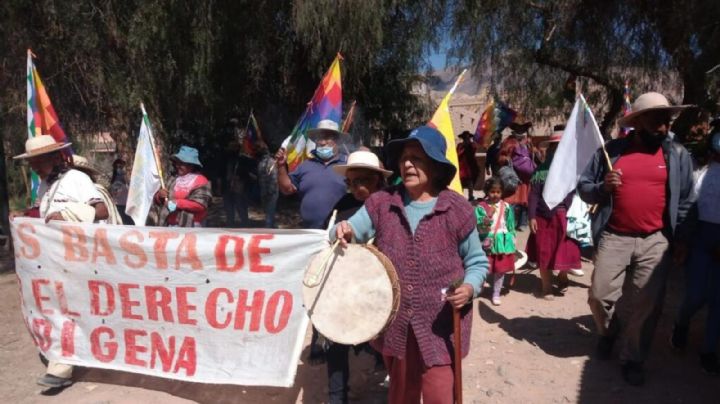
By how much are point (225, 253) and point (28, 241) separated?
5.79 feet

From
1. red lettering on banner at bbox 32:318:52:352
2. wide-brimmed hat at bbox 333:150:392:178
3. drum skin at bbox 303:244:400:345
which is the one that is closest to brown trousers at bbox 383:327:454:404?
drum skin at bbox 303:244:400:345

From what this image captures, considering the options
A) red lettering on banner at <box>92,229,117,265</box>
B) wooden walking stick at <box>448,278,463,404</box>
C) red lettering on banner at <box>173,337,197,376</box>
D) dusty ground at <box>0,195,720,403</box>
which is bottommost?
dusty ground at <box>0,195,720,403</box>

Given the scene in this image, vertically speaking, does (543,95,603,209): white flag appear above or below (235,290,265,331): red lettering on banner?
above

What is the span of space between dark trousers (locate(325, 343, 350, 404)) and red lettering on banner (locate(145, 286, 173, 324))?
1300mm

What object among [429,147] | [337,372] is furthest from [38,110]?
[429,147]

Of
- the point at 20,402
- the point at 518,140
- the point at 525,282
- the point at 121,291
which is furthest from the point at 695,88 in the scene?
the point at 20,402

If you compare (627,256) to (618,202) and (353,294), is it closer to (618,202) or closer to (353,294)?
(618,202)

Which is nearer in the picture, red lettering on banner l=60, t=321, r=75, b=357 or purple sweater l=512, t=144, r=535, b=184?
red lettering on banner l=60, t=321, r=75, b=357

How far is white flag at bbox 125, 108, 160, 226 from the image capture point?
521 centimetres

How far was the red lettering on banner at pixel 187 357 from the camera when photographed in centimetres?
389

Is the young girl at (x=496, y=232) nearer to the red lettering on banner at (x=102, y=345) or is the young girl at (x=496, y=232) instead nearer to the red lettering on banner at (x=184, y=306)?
the red lettering on banner at (x=184, y=306)

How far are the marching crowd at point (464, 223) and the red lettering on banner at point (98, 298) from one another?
528mm

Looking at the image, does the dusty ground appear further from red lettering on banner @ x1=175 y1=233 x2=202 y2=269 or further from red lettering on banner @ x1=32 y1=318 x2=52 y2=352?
red lettering on banner @ x1=175 y1=233 x2=202 y2=269

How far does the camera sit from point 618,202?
379 cm
